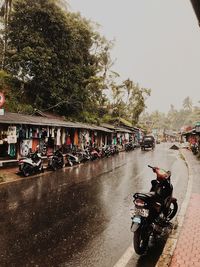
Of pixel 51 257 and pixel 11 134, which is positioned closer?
pixel 51 257

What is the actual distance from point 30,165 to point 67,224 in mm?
8406

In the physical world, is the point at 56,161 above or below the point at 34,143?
below

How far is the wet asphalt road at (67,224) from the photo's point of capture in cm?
571

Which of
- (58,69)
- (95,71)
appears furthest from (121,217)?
(95,71)

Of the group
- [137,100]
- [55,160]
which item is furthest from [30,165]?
[137,100]

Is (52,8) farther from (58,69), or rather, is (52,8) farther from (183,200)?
(183,200)

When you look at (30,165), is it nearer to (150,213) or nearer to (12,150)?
(12,150)

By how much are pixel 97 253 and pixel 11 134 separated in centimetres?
1238

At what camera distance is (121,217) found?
8.66m

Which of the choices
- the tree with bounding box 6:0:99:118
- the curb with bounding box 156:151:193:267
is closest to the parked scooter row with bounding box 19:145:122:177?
the tree with bounding box 6:0:99:118

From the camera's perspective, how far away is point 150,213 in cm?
628

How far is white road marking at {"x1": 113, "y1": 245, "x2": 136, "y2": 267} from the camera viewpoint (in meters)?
5.50

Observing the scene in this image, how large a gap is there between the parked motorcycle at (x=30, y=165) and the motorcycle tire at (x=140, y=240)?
10.4 meters

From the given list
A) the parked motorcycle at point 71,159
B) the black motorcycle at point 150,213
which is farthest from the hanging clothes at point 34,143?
→ the black motorcycle at point 150,213
